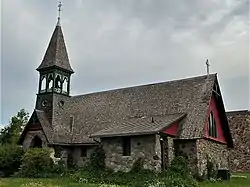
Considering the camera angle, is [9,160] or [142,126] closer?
[142,126]

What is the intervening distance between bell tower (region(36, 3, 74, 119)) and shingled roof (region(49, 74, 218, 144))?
0.61 metres

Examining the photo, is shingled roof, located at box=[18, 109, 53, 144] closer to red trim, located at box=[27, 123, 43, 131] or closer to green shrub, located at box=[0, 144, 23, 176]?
red trim, located at box=[27, 123, 43, 131]

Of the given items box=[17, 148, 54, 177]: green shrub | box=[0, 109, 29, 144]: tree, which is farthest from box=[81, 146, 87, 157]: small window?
box=[0, 109, 29, 144]: tree

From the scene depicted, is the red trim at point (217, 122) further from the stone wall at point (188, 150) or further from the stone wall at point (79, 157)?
the stone wall at point (79, 157)

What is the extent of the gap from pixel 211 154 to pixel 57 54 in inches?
641

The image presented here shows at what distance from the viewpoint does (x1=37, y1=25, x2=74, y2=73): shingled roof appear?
31203 mm

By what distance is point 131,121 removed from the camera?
24.7 metres

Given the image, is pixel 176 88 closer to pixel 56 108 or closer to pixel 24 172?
pixel 56 108

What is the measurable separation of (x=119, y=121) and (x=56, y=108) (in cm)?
692

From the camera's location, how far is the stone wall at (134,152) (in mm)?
20547

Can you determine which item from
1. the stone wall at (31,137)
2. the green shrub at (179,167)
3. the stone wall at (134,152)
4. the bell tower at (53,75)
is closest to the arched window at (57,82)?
the bell tower at (53,75)

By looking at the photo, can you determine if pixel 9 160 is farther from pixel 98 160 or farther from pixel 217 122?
pixel 217 122

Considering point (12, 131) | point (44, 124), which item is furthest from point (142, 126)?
point (12, 131)

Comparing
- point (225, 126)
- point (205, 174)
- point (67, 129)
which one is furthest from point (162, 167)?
point (67, 129)
